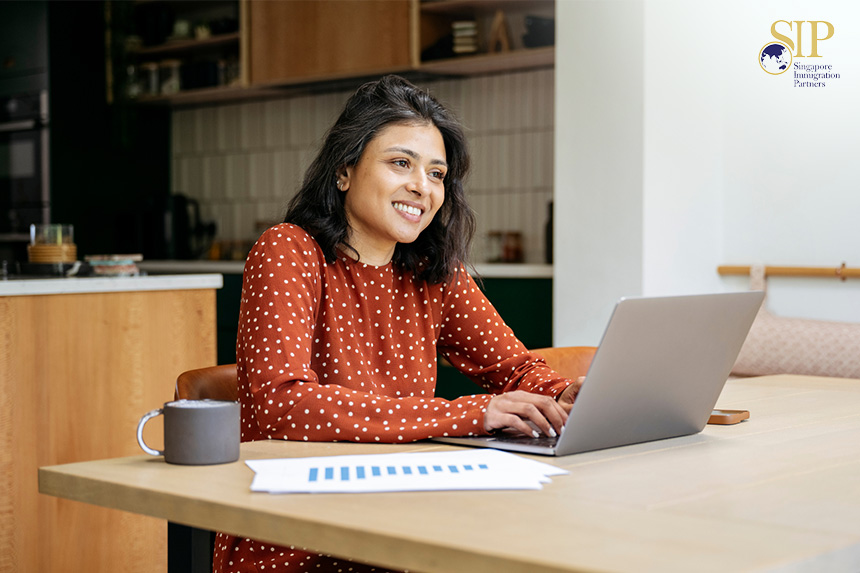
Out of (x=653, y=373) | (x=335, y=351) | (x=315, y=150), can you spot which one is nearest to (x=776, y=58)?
(x=315, y=150)

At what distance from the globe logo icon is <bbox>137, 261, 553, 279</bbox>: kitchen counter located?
3.13ft

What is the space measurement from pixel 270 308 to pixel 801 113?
2297 mm

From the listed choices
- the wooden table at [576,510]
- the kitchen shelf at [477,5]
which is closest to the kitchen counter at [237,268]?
the kitchen shelf at [477,5]

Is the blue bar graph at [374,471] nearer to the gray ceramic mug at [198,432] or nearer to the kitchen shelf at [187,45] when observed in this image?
the gray ceramic mug at [198,432]

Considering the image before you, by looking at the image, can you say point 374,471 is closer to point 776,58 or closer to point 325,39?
point 776,58

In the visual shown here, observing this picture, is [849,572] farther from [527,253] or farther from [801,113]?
[527,253]

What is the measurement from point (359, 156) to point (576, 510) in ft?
3.15

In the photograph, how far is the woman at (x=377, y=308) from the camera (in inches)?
51.7

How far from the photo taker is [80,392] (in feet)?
8.96

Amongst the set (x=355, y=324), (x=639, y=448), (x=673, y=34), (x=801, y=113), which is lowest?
(x=639, y=448)

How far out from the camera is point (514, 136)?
4.65 m

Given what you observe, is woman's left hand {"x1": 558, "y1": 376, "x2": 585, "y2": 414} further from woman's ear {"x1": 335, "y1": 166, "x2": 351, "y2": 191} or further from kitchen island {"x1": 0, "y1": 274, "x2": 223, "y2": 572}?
kitchen island {"x1": 0, "y1": 274, "x2": 223, "y2": 572}

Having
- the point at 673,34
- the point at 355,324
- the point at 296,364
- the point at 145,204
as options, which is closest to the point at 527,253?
the point at 673,34

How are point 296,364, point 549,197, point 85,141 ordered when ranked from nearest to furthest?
point 296,364
point 549,197
point 85,141
